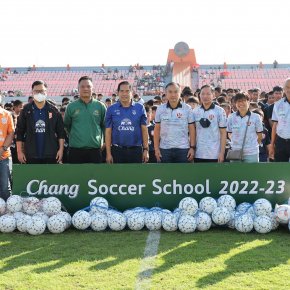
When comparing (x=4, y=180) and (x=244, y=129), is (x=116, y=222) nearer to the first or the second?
(x=4, y=180)

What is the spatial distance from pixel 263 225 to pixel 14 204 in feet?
10.8

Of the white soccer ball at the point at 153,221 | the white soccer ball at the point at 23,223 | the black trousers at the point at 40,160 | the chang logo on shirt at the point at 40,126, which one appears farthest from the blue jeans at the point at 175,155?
the white soccer ball at the point at 23,223

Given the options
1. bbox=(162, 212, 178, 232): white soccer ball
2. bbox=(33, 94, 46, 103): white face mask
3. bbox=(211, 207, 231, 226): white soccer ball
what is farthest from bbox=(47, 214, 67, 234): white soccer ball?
bbox=(211, 207, 231, 226): white soccer ball

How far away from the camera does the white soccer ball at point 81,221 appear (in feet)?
20.8

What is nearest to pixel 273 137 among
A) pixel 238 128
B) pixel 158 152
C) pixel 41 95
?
pixel 238 128

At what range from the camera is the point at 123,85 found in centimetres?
704

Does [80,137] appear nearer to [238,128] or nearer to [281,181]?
[238,128]

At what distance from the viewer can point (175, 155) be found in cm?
720

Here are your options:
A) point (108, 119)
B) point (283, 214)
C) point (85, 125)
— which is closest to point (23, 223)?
point (85, 125)

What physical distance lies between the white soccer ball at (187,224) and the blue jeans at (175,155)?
1.18m

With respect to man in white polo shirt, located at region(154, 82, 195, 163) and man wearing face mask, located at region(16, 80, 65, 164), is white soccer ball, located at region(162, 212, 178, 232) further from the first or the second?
man wearing face mask, located at region(16, 80, 65, 164)

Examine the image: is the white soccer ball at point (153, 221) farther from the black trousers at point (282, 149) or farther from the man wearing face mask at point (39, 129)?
the black trousers at point (282, 149)

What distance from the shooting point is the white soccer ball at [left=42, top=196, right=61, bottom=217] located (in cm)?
651

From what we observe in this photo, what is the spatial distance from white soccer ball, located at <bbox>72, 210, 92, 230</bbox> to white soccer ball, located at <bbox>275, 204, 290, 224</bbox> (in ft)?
8.05
